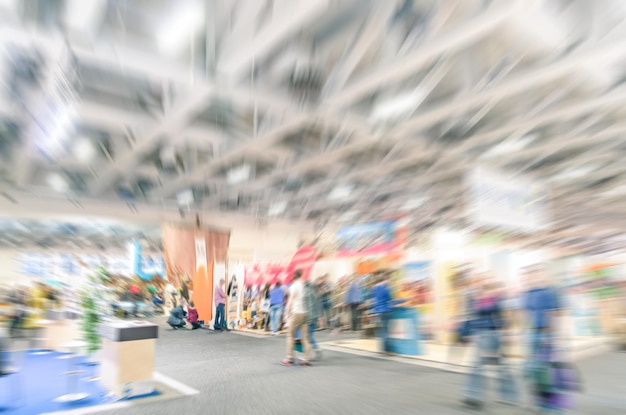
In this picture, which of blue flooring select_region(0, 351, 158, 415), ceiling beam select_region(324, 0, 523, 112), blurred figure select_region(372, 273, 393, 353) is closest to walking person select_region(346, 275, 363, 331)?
blurred figure select_region(372, 273, 393, 353)

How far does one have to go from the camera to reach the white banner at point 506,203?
4680mm

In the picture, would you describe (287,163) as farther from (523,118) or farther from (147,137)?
(523,118)

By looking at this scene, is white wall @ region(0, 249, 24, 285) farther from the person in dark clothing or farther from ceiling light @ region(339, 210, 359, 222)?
ceiling light @ region(339, 210, 359, 222)

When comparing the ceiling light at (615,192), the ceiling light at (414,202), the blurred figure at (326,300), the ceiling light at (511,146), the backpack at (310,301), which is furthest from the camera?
the ceiling light at (615,192)

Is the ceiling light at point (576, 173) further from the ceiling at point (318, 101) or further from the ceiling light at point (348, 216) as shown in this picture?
the ceiling light at point (348, 216)

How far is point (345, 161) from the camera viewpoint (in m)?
7.62

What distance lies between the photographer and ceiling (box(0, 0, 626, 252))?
134 inches

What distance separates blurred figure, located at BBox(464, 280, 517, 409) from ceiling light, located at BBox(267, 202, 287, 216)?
22.9 ft

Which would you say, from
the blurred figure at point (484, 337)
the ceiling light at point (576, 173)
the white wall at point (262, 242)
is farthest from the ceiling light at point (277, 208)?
the blurred figure at point (484, 337)

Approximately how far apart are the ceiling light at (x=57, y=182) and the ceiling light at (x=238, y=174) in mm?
3714

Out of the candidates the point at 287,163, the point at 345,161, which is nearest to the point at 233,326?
the point at 287,163

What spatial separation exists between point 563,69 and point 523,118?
4.91ft

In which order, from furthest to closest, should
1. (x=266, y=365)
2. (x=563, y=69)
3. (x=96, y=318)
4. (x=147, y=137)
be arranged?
(x=147, y=137)
(x=266, y=365)
(x=563, y=69)
(x=96, y=318)

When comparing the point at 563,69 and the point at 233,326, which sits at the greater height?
the point at 563,69
